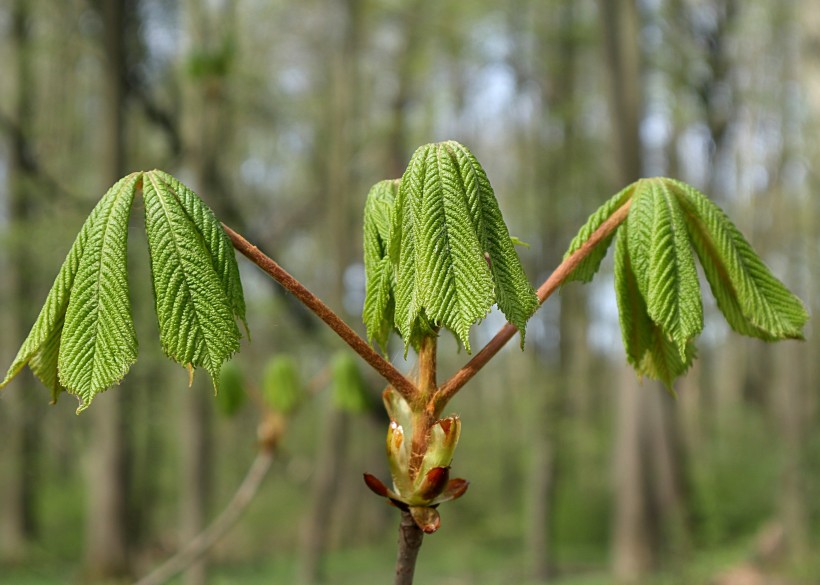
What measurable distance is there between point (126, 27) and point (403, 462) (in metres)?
7.45

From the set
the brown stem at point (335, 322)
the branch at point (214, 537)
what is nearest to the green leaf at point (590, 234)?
the brown stem at point (335, 322)

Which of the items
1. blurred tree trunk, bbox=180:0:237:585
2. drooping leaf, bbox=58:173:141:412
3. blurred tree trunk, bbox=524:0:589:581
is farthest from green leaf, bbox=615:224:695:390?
blurred tree trunk, bbox=524:0:589:581

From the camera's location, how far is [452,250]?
3.13ft

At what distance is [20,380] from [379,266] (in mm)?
11232

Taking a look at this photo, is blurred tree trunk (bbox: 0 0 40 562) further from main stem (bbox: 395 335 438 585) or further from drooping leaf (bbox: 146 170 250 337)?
main stem (bbox: 395 335 438 585)

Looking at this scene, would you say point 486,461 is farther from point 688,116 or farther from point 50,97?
point 50,97

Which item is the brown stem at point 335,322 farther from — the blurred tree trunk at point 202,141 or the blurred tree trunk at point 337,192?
the blurred tree trunk at point 337,192

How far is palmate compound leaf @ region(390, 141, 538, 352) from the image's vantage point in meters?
0.94

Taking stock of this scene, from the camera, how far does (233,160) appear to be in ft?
52.6

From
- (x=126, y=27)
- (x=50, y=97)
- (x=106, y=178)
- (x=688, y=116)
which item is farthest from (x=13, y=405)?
(x=688, y=116)

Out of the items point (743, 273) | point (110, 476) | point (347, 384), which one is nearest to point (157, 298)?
point (743, 273)

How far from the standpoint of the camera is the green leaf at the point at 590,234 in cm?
114

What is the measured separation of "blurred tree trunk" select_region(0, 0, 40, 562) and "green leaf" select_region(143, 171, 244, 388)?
9.64m

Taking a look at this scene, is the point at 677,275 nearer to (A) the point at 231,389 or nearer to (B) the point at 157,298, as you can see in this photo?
(B) the point at 157,298
